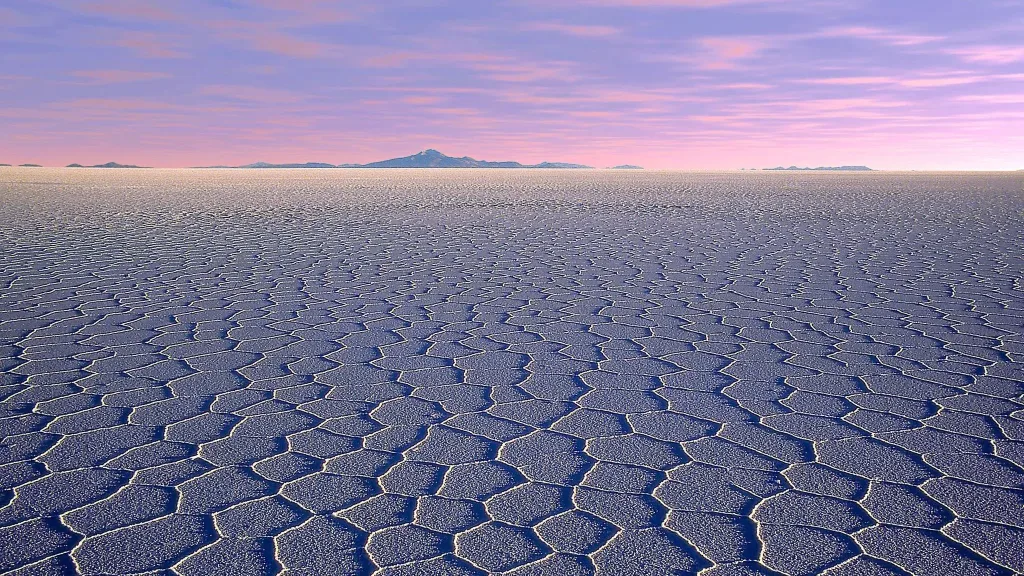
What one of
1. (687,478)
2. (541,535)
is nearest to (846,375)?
(687,478)

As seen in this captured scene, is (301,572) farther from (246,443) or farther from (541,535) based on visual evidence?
(246,443)

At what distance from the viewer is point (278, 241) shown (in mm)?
9617

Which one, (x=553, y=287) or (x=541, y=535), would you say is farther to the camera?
(x=553, y=287)

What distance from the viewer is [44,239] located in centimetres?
954

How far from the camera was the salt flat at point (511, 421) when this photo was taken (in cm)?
214

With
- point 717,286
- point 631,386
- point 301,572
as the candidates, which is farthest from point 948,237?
point 301,572

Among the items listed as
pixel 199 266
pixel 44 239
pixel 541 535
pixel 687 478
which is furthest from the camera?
pixel 44 239

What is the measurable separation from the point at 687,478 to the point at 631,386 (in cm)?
102

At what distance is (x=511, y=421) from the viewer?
310 centimetres

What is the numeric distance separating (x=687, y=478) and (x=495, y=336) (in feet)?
6.87

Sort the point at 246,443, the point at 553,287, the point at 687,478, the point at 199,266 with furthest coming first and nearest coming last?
the point at 199,266, the point at 553,287, the point at 246,443, the point at 687,478

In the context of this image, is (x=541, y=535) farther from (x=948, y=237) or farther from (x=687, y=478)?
(x=948, y=237)

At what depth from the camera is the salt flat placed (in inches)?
84.4

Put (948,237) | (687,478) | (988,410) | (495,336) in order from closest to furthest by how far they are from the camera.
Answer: (687,478), (988,410), (495,336), (948,237)
